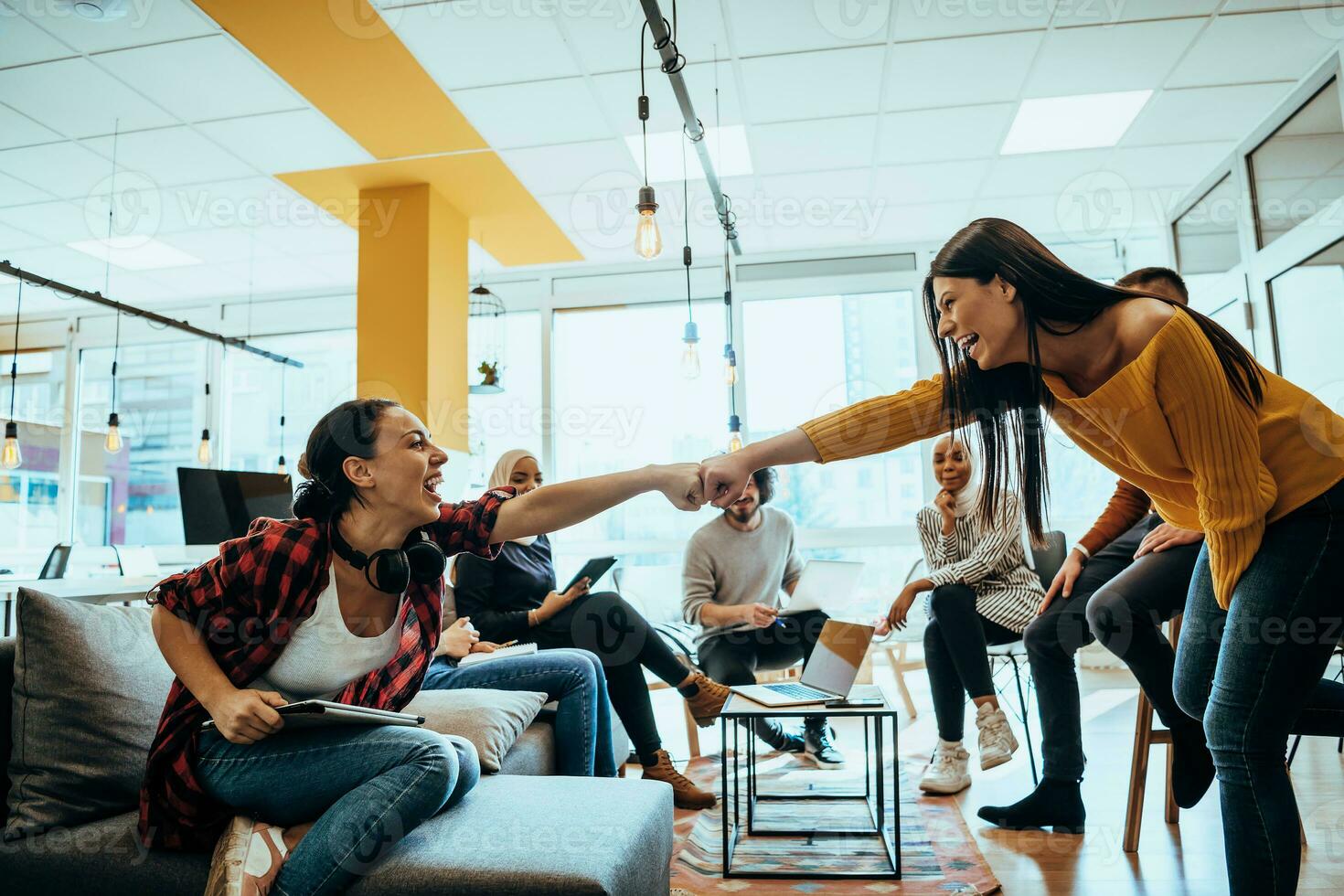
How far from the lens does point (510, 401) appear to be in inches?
238

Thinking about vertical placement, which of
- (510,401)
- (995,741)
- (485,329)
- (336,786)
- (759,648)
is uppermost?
(485,329)

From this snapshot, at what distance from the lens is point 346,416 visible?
1568mm

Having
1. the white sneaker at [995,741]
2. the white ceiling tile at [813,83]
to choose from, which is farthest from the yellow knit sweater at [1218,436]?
the white ceiling tile at [813,83]

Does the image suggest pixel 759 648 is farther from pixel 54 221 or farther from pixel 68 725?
pixel 54 221

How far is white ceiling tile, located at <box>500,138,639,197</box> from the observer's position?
13.8ft

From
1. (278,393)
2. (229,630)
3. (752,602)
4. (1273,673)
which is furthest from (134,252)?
(1273,673)

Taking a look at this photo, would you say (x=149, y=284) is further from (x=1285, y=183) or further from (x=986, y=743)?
(x=1285, y=183)

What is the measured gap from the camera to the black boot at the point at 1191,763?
2.04 m

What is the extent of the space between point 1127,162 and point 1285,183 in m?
0.82

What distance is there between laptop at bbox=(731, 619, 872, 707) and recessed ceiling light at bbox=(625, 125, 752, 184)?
2.47 meters

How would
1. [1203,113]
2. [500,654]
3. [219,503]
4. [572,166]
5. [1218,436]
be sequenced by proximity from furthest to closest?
1. [572,166]
2. [1203,113]
3. [219,503]
4. [500,654]
5. [1218,436]

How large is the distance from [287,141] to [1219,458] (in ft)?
13.3

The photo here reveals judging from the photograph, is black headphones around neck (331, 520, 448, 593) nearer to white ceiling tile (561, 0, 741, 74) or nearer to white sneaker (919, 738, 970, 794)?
white sneaker (919, 738, 970, 794)

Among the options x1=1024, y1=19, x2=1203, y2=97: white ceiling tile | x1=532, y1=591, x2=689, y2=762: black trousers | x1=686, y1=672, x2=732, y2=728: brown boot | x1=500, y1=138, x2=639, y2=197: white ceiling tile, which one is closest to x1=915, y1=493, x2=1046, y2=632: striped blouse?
x1=686, y1=672, x2=732, y2=728: brown boot
